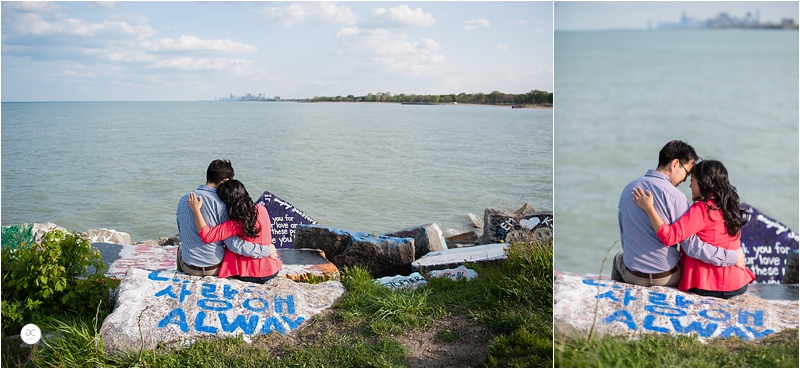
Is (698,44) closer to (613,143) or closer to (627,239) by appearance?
(613,143)

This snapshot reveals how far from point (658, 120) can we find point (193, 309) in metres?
76.3

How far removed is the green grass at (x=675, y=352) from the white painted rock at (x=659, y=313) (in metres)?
0.08

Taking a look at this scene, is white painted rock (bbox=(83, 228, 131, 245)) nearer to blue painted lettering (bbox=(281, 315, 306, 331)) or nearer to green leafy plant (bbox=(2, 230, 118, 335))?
green leafy plant (bbox=(2, 230, 118, 335))

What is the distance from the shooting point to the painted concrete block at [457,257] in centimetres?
639

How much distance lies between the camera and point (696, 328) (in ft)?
14.2

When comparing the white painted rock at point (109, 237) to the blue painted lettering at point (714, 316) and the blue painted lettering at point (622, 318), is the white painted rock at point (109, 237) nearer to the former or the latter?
the blue painted lettering at point (622, 318)

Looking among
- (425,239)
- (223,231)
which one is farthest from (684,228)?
(425,239)

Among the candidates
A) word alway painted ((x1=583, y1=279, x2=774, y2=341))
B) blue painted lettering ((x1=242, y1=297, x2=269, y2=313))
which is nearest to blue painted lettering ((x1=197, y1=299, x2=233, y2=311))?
blue painted lettering ((x1=242, y1=297, x2=269, y2=313))

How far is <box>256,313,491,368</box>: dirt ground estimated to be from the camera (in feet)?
14.9

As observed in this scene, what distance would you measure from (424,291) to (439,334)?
26.2 inches

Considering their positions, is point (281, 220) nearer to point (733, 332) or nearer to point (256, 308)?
point (256, 308)

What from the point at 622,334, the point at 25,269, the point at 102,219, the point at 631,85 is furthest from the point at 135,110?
the point at 631,85

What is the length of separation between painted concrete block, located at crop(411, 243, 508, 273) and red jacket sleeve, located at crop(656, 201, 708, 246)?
190 cm

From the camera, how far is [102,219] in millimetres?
15508
